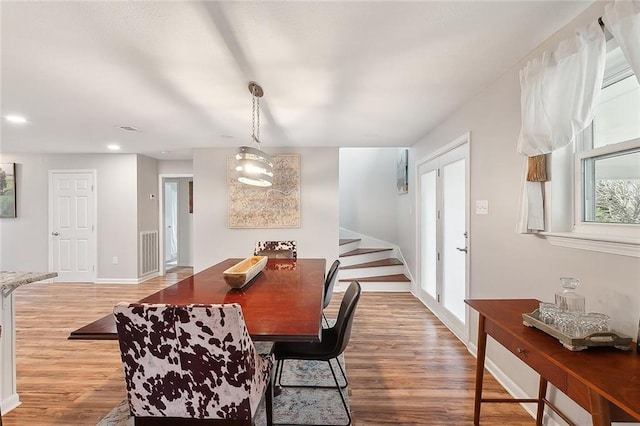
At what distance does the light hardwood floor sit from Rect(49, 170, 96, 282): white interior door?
1661mm

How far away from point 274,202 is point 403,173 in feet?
7.58

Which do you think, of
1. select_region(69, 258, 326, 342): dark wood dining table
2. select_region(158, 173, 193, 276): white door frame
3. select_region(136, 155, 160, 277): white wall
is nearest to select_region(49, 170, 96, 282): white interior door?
select_region(136, 155, 160, 277): white wall

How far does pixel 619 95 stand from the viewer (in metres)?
1.52

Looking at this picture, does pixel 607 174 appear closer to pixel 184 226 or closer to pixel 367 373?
pixel 367 373

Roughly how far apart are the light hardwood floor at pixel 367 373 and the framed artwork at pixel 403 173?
2.10 meters

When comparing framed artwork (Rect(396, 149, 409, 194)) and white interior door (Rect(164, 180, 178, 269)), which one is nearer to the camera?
framed artwork (Rect(396, 149, 409, 194))

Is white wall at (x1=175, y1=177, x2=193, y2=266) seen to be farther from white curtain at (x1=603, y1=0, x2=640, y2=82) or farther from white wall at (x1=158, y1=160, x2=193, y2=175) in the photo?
white curtain at (x1=603, y1=0, x2=640, y2=82)

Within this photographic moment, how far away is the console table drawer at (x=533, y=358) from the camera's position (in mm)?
1163

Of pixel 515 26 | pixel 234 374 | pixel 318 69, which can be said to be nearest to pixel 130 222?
pixel 318 69

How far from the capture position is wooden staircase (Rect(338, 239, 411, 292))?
4898 millimetres

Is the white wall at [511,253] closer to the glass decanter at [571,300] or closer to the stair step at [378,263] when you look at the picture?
the glass decanter at [571,300]

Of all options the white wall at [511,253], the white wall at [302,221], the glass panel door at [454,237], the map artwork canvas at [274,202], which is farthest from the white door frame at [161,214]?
the white wall at [511,253]

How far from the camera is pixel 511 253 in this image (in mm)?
2195

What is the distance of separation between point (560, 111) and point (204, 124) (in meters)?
3.40
